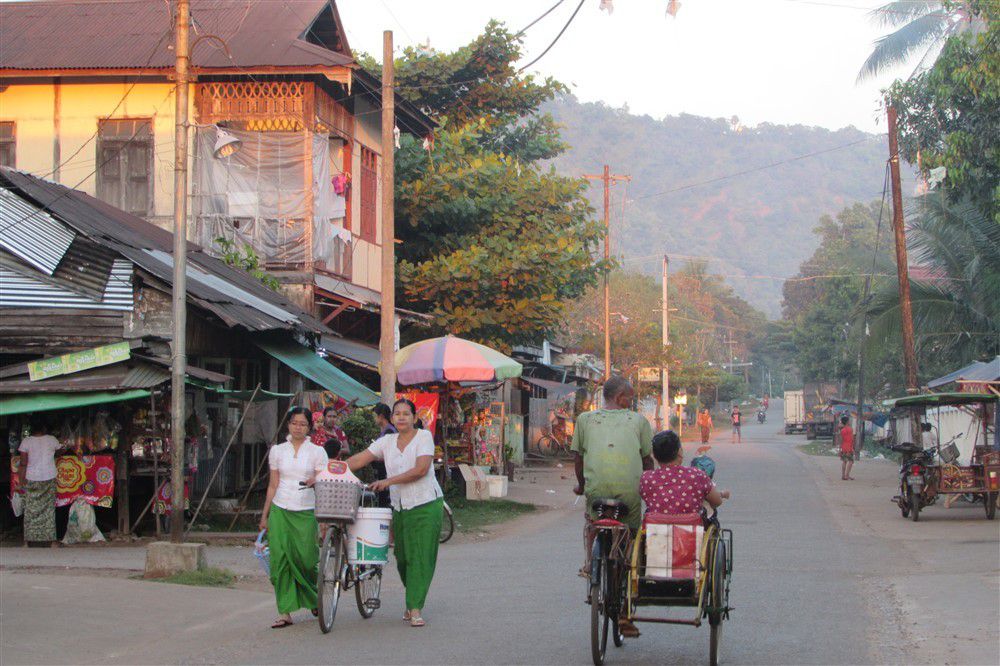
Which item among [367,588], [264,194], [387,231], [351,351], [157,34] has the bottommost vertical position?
[367,588]

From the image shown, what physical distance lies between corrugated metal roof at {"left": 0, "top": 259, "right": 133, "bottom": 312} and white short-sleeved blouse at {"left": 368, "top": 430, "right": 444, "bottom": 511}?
781 cm

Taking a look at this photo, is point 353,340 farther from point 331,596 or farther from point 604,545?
point 604,545

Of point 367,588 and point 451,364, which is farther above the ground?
point 451,364

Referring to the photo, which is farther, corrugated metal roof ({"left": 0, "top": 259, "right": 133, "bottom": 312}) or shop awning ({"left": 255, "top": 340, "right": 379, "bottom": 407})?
shop awning ({"left": 255, "top": 340, "right": 379, "bottom": 407})

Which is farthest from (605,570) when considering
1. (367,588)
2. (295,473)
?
(295,473)

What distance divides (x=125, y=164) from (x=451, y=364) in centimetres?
727

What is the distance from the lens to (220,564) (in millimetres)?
13266

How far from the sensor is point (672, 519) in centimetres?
749

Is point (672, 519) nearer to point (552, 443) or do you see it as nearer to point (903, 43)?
point (552, 443)

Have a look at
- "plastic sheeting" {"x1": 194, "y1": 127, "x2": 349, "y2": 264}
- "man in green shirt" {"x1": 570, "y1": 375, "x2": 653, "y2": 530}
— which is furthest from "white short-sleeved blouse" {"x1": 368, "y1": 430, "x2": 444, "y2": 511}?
"plastic sheeting" {"x1": 194, "y1": 127, "x2": 349, "y2": 264}

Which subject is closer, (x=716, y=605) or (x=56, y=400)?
(x=716, y=605)

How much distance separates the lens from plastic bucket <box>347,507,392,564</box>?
30.2 ft

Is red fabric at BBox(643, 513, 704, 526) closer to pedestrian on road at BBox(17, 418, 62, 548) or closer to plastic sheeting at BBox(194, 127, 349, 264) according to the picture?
pedestrian on road at BBox(17, 418, 62, 548)

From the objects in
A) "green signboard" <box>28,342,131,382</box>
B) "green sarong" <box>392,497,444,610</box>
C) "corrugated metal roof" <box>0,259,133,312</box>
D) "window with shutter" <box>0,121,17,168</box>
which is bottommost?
"green sarong" <box>392,497,444,610</box>
